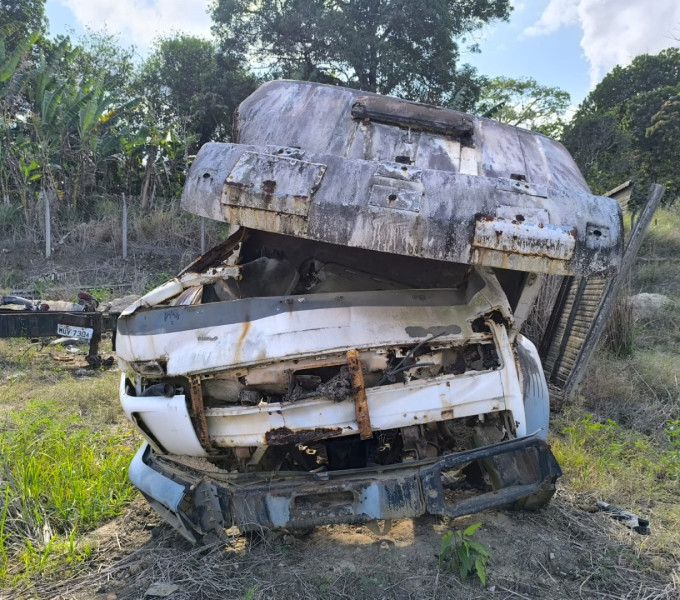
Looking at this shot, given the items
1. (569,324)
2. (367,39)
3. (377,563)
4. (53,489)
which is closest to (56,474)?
(53,489)

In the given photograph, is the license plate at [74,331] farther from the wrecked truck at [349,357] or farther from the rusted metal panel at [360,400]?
the rusted metal panel at [360,400]

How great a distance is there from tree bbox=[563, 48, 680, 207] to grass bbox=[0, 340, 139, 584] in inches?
473

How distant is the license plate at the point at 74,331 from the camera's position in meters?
6.01

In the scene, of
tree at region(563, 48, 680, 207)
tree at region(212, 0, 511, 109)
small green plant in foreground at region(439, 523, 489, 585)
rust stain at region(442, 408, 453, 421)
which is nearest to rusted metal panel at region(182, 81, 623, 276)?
rust stain at region(442, 408, 453, 421)

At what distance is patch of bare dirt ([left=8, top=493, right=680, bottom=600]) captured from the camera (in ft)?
7.94

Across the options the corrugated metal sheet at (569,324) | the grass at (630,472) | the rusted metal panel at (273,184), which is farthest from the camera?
the corrugated metal sheet at (569,324)

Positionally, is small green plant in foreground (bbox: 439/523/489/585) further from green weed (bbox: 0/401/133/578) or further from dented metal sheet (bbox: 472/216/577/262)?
green weed (bbox: 0/401/133/578)

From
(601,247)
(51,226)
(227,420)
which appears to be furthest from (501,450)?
(51,226)

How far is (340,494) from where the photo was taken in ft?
8.18

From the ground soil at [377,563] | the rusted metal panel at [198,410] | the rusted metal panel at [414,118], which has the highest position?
the rusted metal panel at [414,118]

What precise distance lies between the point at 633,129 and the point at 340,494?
64.1ft

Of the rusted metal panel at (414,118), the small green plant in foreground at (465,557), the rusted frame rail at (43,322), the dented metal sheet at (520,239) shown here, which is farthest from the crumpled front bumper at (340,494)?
the rusted frame rail at (43,322)

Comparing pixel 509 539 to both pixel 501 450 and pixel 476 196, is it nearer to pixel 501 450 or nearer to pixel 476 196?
pixel 501 450

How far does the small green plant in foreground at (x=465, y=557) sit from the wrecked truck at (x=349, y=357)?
0.55 feet
